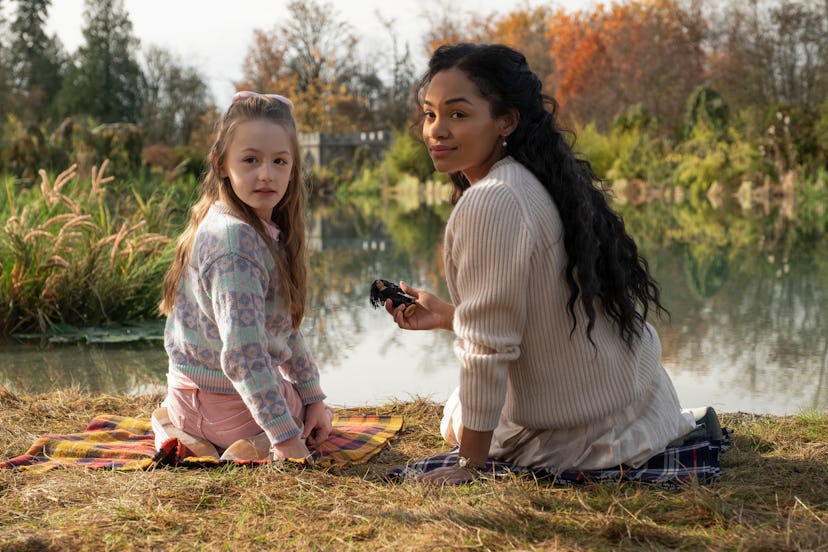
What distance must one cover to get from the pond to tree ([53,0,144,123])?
34.8m

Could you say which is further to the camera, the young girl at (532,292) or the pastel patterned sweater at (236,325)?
the pastel patterned sweater at (236,325)

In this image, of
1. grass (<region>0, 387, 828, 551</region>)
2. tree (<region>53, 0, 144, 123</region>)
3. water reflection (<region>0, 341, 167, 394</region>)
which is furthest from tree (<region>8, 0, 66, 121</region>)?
grass (<region>0, 387, 828, 551</region>)

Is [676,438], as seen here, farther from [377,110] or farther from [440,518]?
[377,110]

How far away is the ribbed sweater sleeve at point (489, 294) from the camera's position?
92.0 inches

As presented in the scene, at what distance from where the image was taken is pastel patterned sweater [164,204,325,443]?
8.67 ft

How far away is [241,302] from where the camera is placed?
8.74ft

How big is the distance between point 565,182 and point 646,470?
0.78m

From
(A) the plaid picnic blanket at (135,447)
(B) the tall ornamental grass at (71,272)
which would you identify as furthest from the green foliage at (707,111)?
(A) the plaid picnic blanket at (135,447)

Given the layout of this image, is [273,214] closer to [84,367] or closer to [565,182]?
[565,182]

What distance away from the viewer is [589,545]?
6.47 feet

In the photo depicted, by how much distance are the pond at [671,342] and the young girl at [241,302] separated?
2.90 feet

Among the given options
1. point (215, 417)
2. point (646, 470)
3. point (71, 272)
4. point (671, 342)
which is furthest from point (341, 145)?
point (646, 470)

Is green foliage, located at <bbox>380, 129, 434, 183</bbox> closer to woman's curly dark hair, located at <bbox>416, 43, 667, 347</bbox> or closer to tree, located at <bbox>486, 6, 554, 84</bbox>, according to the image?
tree, located at <bbox>486, 6, 554, 84</bbox>

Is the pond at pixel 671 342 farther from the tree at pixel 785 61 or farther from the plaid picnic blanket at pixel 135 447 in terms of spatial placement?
the tree at pixel 785 61
